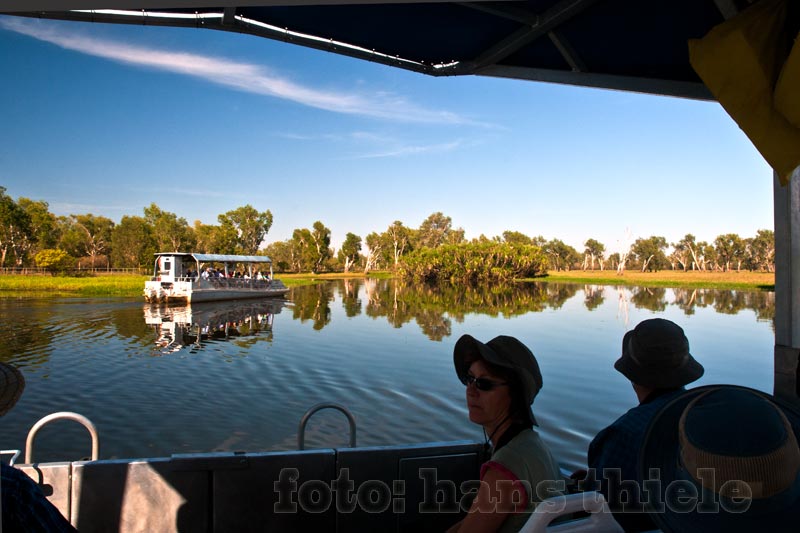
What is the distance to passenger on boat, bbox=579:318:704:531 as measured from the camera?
1.86 meters

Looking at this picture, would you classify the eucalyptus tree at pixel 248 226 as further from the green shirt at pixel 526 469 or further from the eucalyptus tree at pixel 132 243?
the green shirt at pixel 526 469

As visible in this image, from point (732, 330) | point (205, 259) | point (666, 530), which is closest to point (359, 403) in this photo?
point (666, 530)

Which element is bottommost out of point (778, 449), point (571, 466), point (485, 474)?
point (571, 466)

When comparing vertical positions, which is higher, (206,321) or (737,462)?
(737,462)

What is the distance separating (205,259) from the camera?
3250 centimetres

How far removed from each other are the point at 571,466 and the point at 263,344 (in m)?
10.9

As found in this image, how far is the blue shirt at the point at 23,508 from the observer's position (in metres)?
1.48

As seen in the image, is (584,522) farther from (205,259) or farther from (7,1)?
(205,259)

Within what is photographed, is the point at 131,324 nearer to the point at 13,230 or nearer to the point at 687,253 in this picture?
the point at 13,230

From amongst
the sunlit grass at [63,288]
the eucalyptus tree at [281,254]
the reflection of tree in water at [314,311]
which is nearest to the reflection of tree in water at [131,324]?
the reflection of tree in water at [314,311]

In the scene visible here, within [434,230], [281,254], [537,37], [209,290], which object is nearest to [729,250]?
[434,230]

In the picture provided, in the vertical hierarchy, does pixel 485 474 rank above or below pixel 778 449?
below

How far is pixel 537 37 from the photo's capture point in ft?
10.8

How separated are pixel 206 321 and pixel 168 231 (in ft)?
183
